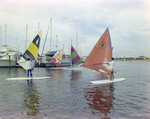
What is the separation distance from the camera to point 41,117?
197 inches

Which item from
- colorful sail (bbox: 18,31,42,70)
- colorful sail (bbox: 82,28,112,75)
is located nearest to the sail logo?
colorful sail (bbox: 82,28,112,75)

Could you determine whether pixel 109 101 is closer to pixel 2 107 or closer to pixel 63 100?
pixel 63 100

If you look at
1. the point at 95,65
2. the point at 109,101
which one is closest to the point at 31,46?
the point at 95,65

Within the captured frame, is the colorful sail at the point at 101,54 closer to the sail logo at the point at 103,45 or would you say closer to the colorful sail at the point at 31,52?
the sail logo at the point at 103,45

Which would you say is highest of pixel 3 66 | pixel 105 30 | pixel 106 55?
pixel 105 30

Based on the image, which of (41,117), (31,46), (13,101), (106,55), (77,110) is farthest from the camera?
(31,46)

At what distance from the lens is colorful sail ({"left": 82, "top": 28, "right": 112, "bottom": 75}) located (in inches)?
496

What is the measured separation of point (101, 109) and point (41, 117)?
7.85ft

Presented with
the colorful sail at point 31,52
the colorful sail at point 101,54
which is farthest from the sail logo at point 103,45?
the colorful sail at point 31,52

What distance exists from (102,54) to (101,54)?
0.29 feet

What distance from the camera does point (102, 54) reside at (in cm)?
1270

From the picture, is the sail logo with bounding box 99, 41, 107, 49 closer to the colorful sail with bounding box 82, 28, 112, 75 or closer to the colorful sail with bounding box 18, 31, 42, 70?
the colorful sail with bounding box 82, 28, 112, 75

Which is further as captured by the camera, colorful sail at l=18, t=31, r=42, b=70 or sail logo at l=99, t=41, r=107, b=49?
colorful sail at l=18, t=31, r=42, b=70

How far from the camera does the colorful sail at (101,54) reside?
12594 millimetres
